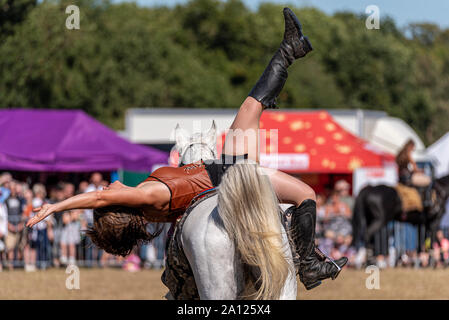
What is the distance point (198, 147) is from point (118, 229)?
1349mm

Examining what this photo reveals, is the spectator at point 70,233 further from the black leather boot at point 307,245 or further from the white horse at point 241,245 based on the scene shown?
the white horse at point 241,245

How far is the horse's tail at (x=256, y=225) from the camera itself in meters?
4.04

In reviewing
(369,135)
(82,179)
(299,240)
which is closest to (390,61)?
(369,135)

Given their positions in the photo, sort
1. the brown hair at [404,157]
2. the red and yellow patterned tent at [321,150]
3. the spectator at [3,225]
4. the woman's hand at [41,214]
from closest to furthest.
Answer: the woman's hand at [41,214], the spectator at [3,225], the brown hair at [404,157], the red and yellow patterned tent at [321,150]

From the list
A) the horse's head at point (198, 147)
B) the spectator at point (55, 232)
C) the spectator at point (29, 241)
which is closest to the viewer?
the horse's head at point (198, 147)

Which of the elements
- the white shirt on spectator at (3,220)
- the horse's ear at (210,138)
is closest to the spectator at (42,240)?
the white shirt on spectator at (3,220)

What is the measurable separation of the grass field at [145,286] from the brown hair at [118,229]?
4.95 m

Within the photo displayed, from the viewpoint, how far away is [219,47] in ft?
187

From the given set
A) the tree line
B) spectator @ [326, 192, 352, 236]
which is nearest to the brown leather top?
spectator @ [326, 192, 352, 236]

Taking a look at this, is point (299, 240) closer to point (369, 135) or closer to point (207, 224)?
point (207, 224)

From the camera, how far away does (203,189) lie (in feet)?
15.4

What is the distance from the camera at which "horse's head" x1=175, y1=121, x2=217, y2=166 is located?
569cm

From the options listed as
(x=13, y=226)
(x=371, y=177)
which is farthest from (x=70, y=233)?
(x=371, y=177)

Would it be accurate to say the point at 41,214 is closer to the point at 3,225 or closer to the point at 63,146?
the point at 3,225
